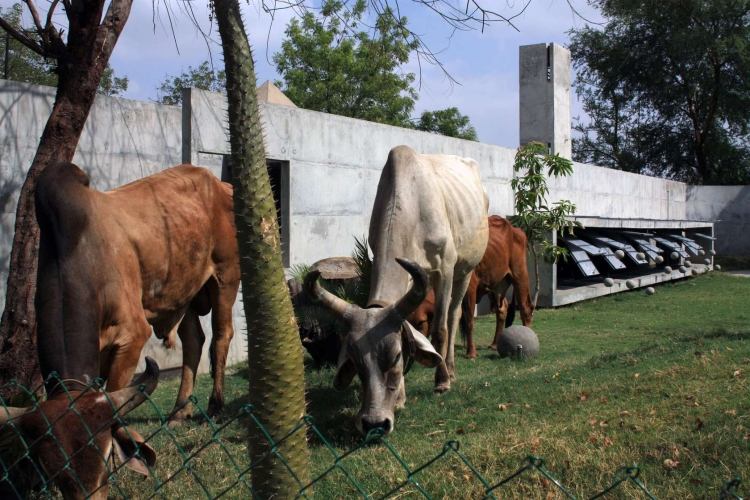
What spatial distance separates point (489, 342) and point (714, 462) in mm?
7233

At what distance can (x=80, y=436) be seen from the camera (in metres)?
3.88

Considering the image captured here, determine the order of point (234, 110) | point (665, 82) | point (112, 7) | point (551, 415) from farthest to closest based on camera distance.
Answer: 1. point (665, 82)
2. point (112, 7)
3. point (551, 415)
4. point (234, 110)

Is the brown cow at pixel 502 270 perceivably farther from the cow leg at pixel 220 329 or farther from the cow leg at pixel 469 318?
the cow leg at pixel 220 329

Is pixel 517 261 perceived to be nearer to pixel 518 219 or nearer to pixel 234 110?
pixel 518 219

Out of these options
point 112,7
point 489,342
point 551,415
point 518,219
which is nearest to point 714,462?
point 551,415

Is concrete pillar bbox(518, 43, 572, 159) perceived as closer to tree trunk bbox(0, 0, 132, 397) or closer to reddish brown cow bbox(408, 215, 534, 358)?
reddish brown cow bbox(408, 215, 534, 358)

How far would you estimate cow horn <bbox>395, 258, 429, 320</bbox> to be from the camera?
6055 millimetres

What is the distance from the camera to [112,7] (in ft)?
24.1

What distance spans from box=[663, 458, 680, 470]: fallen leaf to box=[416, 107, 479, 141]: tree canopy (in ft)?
111

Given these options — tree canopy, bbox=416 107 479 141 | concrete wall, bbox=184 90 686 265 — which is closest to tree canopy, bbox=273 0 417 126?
tree canopy, bbox=416 107 479 141

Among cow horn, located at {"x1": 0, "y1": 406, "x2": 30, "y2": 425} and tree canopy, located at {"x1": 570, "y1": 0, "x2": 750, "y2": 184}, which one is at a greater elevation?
tree canopy, located at {"x1": 570, "y1": 0, "x2": 750, "y2": 184}

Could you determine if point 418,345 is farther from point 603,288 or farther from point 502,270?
point 603,288

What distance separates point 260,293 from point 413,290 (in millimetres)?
2756

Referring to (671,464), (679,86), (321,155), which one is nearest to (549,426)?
(671,464)
